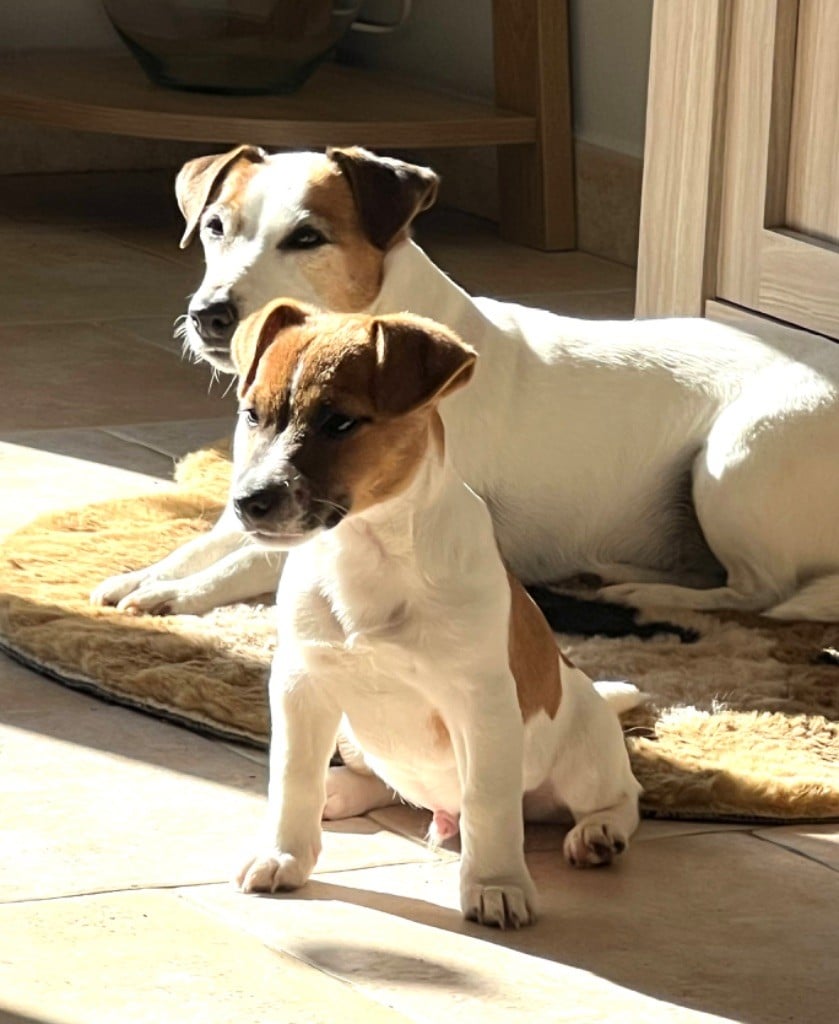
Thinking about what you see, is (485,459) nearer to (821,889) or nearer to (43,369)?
(821,889)

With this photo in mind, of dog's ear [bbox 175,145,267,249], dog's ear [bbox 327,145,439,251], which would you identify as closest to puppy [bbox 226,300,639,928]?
dog's ear [bbox 327,145,439,251]

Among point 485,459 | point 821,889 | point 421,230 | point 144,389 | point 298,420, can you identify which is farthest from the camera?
point 421,230

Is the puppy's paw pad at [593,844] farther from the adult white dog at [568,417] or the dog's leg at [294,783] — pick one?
the adult white dog at [568,417]

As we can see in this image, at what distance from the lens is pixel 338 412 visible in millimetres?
1984

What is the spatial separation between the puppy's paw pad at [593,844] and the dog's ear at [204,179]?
135 centimetres

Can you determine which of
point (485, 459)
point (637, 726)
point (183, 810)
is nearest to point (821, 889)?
point (637, 726)

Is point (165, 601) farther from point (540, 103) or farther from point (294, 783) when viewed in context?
point (540, 103)

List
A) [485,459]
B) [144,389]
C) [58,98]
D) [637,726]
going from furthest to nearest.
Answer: [58,98], [144,389], [485,459], [637,726]

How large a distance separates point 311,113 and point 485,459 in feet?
9.33

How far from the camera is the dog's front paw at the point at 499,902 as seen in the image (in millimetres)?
2086

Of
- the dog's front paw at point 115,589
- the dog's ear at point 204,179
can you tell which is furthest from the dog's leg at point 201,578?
the dog's ear at point 204,179

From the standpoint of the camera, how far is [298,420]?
198 centimetres

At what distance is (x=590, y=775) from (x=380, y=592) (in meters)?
0.40

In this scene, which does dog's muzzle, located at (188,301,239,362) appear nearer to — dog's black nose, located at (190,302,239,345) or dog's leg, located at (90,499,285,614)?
→ dog's black nose, located at (190,302,239,345)
